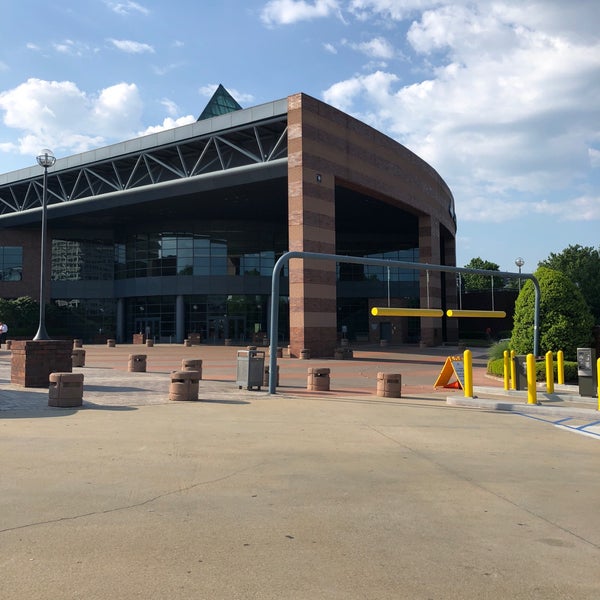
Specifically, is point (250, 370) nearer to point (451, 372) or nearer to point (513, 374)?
point (451, 372)

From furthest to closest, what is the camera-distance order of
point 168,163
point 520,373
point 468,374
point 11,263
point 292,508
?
point 11,263 < point 168,163 < point 520,373 < point 468,374 < point 292,508

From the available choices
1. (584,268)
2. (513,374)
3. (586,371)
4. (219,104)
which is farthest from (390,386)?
(584,268)

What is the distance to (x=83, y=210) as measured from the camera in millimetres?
43031

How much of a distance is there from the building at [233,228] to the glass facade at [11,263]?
0.09 meters

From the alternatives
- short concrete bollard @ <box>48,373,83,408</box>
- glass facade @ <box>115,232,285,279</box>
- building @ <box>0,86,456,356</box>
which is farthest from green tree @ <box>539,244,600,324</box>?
short concrete bollard @ <box>48,373,83,408</box>

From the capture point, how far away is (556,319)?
18.5m

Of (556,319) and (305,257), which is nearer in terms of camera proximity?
(305,257)

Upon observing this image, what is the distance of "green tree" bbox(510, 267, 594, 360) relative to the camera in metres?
18.3

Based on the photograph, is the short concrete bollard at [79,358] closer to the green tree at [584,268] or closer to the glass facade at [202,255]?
the glass facade at [202,255]

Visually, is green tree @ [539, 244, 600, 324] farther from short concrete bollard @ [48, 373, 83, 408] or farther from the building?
short concrete bollard @ [48, 373, 83, 408]

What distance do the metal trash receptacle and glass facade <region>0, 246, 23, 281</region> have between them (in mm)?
43898

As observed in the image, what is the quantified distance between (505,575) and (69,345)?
13943mm

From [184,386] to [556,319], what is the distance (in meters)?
12.5

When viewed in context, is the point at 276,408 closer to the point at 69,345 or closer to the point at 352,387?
the point at 352,387
